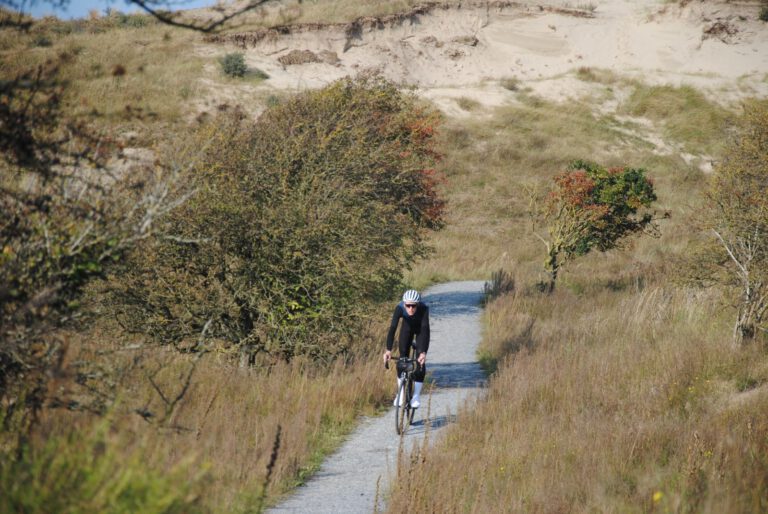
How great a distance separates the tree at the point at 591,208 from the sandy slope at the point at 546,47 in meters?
30.7

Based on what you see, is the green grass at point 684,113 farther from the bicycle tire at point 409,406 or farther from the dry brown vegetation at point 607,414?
the bicycle tire at point 409,406

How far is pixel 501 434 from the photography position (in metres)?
9.24

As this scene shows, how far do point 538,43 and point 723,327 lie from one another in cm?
5615

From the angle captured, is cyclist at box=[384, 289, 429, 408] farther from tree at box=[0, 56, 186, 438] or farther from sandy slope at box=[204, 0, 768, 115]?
sandy slope at box=[204, 0, 768, 115]

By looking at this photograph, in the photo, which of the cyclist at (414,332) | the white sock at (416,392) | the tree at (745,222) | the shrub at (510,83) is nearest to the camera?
the white sock at (416,392)

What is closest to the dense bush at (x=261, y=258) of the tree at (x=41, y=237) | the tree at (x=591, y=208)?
the tree at (x=41, y=237)

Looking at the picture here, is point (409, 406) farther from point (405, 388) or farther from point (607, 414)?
point (607, 414)

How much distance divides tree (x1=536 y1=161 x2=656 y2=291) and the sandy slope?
30.7m

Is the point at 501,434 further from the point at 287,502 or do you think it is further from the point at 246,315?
the point at 246,315

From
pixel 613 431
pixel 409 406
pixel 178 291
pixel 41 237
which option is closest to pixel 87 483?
pixel 41 237

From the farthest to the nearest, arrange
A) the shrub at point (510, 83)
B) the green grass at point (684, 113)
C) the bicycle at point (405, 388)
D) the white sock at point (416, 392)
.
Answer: the shrub at point (510, 83), the green grass at point (684, 113), the white sock at point (416, 392), the bicycle at point (405, 388)

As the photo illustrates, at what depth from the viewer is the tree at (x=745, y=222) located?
14297mm

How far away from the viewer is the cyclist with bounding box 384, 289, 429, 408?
10688 mm

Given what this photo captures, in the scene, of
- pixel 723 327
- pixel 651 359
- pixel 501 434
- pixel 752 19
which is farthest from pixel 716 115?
pixel 501 434
